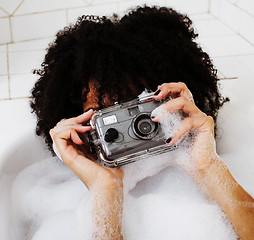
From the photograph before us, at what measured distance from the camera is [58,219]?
0.93 m

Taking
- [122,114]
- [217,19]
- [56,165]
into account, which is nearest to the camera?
[122,114]

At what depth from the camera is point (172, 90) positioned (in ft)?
2.43

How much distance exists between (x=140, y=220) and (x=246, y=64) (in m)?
0.77

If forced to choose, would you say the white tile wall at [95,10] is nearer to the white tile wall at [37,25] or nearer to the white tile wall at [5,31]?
the white tile wall at [37,25]

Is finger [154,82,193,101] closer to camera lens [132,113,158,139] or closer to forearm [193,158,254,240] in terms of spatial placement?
camera lens [132,113,158,139]

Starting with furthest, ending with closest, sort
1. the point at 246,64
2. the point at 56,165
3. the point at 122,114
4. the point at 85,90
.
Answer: the point at 246,64, the point at 56,165, the point at 85,90, the point at 122,114

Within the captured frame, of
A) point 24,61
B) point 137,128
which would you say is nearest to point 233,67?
point 137,128

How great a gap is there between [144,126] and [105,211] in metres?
0.22

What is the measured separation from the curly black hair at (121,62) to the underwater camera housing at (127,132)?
0.29 feet

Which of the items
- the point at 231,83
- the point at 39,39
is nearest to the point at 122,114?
the point at 231,83

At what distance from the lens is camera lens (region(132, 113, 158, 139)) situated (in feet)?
2.30

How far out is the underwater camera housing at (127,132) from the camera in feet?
2.30

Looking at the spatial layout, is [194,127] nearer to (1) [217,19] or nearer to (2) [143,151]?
(2) [143,151]

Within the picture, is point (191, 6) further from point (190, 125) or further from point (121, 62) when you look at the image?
point (190, 125)
